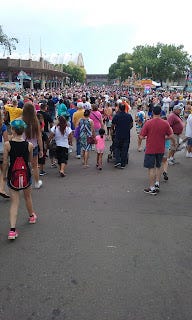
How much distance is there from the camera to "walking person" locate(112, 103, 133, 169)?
955 centimetres

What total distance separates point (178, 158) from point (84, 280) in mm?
7730

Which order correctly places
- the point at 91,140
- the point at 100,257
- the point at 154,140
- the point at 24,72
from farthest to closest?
the point at 24,72 < the point at 91,140 < the point at 154,140 < the point at 100,257

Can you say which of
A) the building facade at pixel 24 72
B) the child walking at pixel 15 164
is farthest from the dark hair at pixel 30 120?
the building facade at pixel 24 72

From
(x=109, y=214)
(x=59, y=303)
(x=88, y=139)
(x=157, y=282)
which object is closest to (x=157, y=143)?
(x=109, y=214)

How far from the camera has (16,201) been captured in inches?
196

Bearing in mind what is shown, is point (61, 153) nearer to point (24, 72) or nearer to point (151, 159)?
point (151, 159)

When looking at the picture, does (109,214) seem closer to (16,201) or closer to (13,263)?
(16,201)

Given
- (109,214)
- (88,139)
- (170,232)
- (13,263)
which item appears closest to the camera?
(13,263)

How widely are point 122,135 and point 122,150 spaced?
40cm

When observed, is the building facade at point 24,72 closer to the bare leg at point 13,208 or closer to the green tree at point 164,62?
the green tree at point 164,62

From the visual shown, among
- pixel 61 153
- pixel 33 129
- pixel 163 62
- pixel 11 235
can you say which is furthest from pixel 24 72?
pixel 11 235

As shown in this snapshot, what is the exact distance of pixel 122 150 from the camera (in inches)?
380

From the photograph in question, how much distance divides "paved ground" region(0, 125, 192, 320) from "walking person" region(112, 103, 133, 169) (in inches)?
87.7

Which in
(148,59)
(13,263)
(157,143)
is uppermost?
(148,59)
